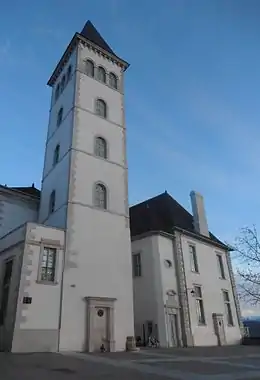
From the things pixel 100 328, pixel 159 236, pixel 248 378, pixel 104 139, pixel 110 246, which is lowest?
pixel 248 378

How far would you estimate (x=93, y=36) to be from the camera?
1271 inches

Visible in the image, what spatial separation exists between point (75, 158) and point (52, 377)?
52.3ft

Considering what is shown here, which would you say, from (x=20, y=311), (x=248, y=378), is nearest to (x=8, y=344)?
(x=20, y=311)

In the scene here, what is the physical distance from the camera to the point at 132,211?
112 feet

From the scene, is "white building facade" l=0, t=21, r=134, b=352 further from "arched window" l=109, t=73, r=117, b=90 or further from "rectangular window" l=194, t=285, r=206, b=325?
"rectangular window" l=194, t=285, r=206, b=325

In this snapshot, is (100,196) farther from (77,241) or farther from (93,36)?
(93,36)

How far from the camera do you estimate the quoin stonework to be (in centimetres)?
1714

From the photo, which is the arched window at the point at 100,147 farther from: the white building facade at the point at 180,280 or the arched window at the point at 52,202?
the white building facade at the point at 180,280

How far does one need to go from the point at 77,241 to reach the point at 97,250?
153 cm

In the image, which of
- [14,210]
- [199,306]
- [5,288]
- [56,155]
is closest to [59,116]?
Result: [56,155]

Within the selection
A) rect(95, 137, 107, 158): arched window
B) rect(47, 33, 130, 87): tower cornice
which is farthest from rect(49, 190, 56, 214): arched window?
rect(47, 33, 130, 87): tower cornice

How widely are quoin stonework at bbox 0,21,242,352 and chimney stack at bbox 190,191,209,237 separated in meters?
0.11

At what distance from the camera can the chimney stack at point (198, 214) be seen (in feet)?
103

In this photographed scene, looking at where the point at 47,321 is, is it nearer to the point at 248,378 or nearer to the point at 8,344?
the point at 8,344
